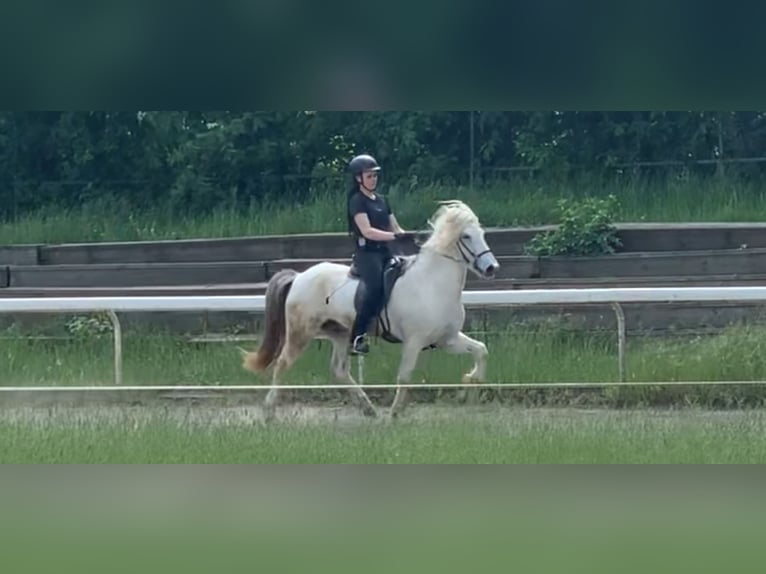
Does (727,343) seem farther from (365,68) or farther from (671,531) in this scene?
(365,68)

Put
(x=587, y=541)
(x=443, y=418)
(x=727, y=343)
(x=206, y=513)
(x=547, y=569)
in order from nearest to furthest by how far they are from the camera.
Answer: (x=547, y=569) < (x=587, y=541) < (x=206, y=513) < (x=443, y=418) < (x=727, y=343)

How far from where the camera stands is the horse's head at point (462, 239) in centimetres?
949

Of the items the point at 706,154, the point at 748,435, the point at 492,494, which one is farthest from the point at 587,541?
the point at 706,154

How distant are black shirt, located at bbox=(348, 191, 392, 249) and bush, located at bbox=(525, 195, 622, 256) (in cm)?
366

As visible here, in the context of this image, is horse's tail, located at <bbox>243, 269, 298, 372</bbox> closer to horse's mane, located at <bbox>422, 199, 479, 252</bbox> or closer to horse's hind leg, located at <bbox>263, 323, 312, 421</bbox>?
horse's hind leg, located at <bbox>263, 323, 312, 421</bbox>

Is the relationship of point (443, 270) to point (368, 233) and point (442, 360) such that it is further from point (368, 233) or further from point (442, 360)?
point (442, 360)

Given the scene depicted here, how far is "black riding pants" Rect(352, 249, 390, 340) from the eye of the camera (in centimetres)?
A: 959

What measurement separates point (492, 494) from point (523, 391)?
4769 mm

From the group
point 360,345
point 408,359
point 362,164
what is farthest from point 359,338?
point 362,164

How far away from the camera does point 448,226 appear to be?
958 centimetres

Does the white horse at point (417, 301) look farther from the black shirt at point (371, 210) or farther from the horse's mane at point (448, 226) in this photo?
the black shirt at point (371, 210)

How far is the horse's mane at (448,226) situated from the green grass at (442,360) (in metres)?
1.18

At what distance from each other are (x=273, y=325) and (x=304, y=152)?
1574 millimetres

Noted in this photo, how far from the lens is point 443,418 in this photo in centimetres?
788
